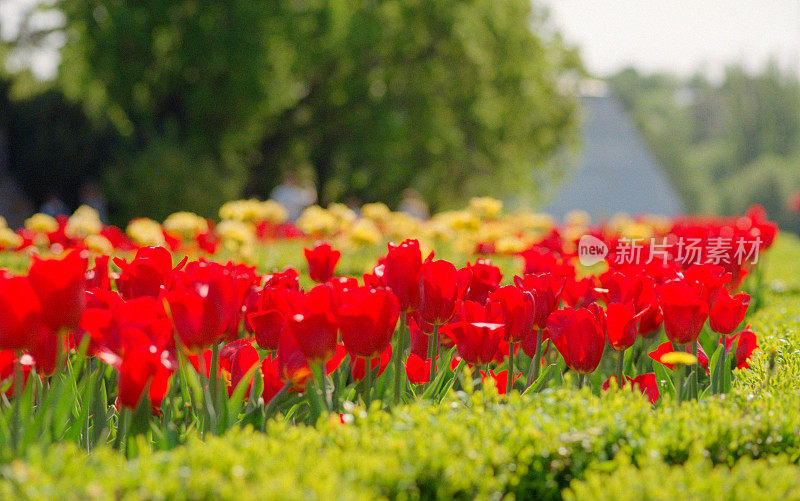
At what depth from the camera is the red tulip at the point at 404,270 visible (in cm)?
289

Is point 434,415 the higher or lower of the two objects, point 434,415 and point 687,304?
the lower

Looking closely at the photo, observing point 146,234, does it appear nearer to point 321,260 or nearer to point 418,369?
point 321,260

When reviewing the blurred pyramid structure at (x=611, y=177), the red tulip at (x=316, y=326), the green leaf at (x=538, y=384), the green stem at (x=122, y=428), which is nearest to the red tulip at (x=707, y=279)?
the green leaf at (x=538, y=384)

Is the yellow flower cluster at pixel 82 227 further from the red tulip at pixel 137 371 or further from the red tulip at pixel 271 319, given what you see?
the red tulip at pixel 137 371

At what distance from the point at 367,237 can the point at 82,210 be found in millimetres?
2815

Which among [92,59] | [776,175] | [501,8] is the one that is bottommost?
Result: [776,175]

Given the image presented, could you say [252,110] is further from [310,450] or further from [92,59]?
[310,450]

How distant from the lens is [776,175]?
204 ft

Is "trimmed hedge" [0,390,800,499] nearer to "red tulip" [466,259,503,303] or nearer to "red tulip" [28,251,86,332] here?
"red tulip" [28,251,86,332]

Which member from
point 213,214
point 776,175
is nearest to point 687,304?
point 213,214

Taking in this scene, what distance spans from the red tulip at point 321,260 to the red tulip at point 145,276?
Answer: 2.68ft

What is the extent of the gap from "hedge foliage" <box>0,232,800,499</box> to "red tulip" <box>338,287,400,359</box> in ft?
0.77

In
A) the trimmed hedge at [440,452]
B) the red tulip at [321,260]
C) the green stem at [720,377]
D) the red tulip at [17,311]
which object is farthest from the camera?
the red tulip at [321,260]

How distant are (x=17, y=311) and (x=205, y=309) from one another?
529 millimetres
